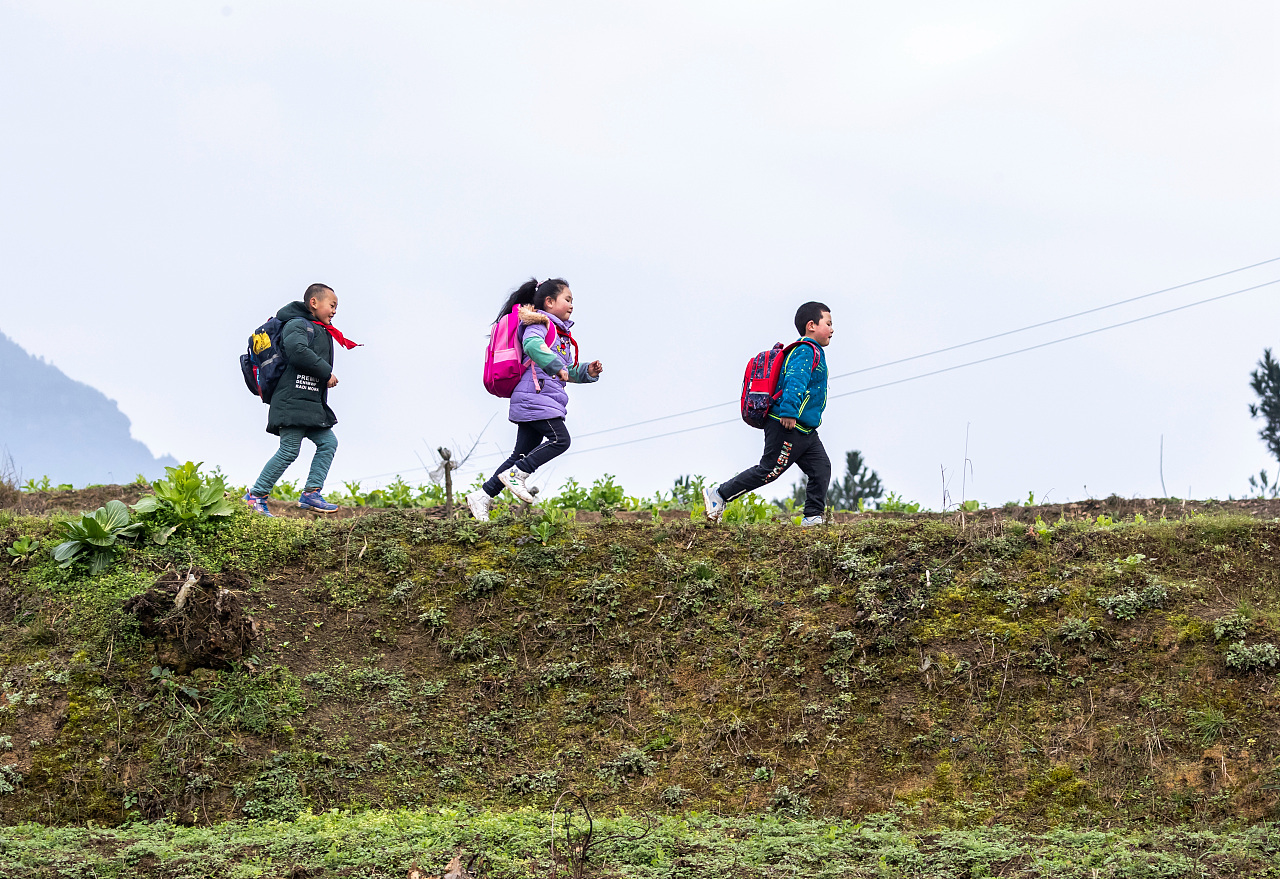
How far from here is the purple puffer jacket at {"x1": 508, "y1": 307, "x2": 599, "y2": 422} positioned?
29.5ft

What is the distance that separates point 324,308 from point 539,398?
218 centimetres

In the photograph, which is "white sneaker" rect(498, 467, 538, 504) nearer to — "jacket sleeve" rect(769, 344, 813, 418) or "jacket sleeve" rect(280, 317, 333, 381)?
"jacket sleeve" rect(280, 317, 333, 381)

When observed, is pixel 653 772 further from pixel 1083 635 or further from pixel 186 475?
pixel 186 475

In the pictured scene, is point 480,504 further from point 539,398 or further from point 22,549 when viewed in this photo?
point 22,549

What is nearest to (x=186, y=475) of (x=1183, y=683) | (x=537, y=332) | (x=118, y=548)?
(x=118, y=548)

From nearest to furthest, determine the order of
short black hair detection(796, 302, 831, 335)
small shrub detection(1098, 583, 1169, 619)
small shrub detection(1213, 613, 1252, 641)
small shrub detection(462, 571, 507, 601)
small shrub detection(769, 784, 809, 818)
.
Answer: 1. small shrub detection(769, 784, 809, 818)
2. small shrub detection(1213, 613, 1252, 641)
3. small shrub detection(1098, 583, 1169, 619)
4. small shrub detection(462, 571, 507, 601)
5. short black hair detection(796, 302, 831, 335)

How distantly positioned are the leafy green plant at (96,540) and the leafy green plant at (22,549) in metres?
0.38

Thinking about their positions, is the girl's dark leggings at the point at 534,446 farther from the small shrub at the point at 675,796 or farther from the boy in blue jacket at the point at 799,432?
the small shrub at the point at 675,796

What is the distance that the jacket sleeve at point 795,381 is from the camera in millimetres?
8844

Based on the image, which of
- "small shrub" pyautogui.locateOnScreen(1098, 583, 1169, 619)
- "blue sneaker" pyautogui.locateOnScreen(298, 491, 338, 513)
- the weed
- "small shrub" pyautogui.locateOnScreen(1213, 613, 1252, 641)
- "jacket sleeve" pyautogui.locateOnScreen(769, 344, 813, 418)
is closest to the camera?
"small shrub" pyautogui.locateOnScreen(1213, 613, 1252, 641)

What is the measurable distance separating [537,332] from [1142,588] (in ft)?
16.8

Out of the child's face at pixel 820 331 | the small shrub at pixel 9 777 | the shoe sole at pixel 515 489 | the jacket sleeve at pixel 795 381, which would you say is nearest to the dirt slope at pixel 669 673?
the small shrub at pixel 9 777

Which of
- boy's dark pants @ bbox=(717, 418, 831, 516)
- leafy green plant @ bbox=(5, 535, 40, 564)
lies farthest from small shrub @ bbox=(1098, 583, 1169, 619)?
leafy green plant @ bbox=(5, 535, 40, 564)

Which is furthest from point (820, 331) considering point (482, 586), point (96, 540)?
point (96, 540)
